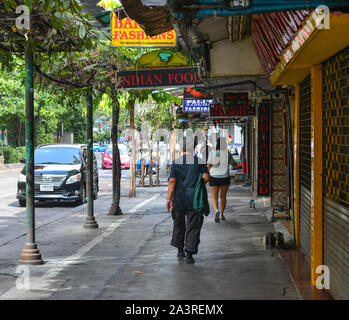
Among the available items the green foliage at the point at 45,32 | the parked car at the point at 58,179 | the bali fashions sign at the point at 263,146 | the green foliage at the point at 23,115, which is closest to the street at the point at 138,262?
the bali fashions sign at the point at 263,146

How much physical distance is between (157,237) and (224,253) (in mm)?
Result: 2331

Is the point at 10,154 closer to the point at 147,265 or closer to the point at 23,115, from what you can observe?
the point at 23,115

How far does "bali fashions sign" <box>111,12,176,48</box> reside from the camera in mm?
11383

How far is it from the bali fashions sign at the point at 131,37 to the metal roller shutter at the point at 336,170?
4.35 meters

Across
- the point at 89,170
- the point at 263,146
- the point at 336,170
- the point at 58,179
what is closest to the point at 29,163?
the point at 89,170

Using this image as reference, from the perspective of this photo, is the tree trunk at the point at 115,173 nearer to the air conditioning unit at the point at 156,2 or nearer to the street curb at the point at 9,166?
the air conditioning unit at the point at 156,2

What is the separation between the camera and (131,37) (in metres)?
11.4

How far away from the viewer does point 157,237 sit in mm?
12633

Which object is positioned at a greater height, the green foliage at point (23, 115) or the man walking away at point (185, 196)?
the green foliage at point (23, 115)

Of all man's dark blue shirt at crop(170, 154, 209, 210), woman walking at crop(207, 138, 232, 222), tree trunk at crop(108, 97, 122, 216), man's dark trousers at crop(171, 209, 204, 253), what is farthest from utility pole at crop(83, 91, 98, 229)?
man's dark blue shirt at crop(170, 154, 209, 210)

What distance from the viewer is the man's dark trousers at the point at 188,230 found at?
9.84 m

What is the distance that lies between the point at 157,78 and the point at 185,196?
2861mm
